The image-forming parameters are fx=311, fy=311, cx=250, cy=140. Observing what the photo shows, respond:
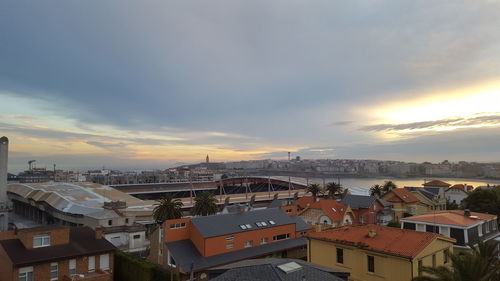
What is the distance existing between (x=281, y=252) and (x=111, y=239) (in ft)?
63.9

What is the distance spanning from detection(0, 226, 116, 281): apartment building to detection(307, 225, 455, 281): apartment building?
1545cm

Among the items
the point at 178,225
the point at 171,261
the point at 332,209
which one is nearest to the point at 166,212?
the point at 178,225

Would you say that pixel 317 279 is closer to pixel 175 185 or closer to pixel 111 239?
pixel 111 239

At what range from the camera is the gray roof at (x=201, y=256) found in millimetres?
23141

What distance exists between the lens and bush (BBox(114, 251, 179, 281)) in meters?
22.2

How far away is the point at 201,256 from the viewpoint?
79.7 feet

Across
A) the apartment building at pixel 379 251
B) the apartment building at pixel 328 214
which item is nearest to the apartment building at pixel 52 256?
the apartment building at pixel 379 251

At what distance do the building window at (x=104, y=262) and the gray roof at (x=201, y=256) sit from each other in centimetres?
478

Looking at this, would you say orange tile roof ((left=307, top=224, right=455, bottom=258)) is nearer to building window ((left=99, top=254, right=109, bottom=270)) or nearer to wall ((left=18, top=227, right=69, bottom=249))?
A: building window ((left=99, top=254, right=109, bottom=270))

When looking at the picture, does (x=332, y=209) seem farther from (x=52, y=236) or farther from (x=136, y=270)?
(x=52, y=236)

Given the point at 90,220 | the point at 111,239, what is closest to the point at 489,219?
the point at 111,239

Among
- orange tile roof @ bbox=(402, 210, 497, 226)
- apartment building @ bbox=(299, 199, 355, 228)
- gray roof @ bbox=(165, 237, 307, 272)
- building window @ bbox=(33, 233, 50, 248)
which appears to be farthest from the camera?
apartment building @ bbox=(299, 199, 355, 228)

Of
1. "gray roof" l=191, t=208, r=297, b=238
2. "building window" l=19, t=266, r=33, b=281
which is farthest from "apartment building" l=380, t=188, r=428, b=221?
"building window" l=19, t=266, r=33, b=281

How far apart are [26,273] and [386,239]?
76.4 feet
